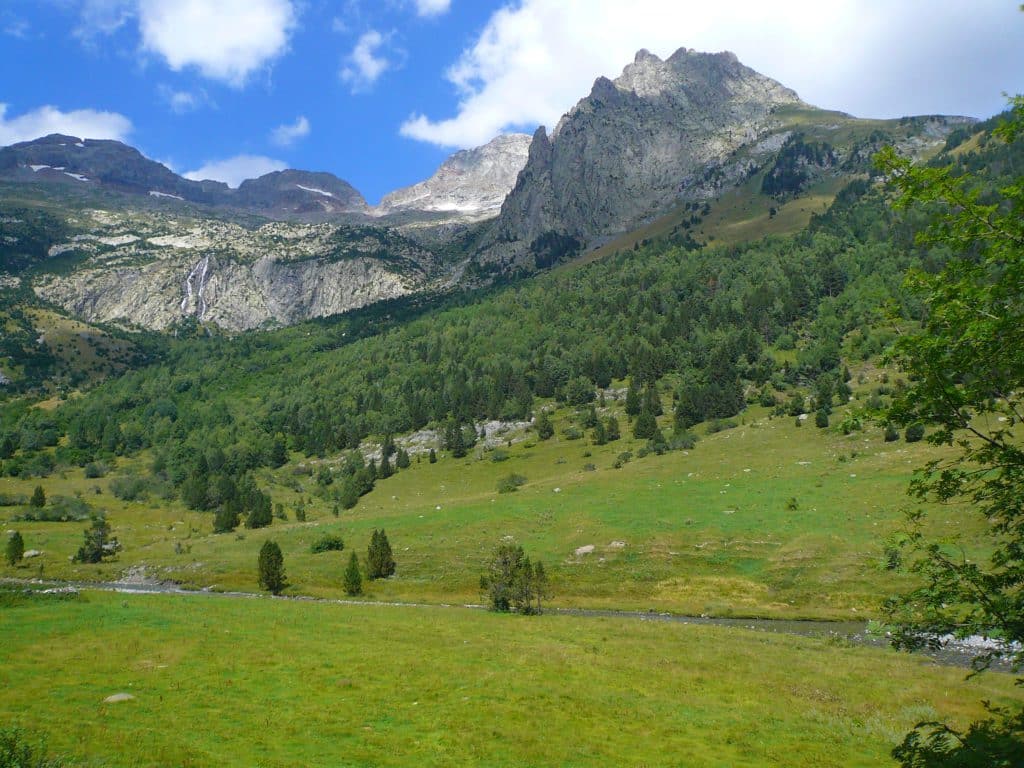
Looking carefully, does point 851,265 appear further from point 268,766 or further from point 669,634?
point 268,766

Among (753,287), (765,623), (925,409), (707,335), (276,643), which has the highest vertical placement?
(753,287)

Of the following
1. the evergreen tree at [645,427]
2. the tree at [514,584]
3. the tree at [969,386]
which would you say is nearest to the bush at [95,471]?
the evergreen tree at [645,427]

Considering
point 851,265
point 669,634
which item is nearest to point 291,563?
point 669,634

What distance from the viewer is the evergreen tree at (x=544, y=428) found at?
146m

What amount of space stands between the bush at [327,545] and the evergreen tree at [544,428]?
69.8m

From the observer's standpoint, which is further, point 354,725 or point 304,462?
point 304,462

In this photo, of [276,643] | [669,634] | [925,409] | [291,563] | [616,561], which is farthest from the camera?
[291,563]

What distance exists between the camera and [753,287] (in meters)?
190

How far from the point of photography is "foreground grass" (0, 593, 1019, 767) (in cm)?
1908

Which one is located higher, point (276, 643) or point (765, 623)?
point (276, 643)

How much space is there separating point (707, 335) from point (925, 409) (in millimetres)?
165610

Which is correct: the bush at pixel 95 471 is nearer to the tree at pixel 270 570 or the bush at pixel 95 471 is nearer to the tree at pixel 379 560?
the tree at pixel 270 570

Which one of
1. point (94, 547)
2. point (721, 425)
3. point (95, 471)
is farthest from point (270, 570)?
point (95, 471)

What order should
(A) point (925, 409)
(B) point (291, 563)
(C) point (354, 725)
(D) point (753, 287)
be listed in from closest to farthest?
1. (A) point (925, 409)
2. (C) point (354, 725)
3. (B) point (291, 563)
4. (D) point (753, 287)
